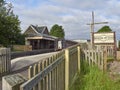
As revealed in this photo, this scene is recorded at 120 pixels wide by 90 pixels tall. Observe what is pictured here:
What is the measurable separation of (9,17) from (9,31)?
1992 millimetres

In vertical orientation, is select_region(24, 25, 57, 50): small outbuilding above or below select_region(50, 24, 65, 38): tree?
below

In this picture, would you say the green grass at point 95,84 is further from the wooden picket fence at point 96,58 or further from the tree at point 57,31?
the tree at point 57,31

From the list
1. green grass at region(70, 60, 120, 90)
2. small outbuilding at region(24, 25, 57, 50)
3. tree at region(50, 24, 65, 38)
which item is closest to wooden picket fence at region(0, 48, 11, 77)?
green grass at region(70, 60, 120, 90)

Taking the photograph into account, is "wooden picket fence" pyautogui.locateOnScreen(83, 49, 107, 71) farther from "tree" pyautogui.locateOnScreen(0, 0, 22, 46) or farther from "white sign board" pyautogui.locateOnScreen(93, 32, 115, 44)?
"tree" pyautogui.locateOnScreen(0, 0, 22, 46)

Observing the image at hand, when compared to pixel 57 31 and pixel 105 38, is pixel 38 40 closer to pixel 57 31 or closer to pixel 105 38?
pixel 105 38

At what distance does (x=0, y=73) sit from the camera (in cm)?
1209

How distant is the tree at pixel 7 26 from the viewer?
31.1 meters

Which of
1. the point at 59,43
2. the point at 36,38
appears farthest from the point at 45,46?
the point at 36,38

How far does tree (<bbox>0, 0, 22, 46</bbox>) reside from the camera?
1223 inches

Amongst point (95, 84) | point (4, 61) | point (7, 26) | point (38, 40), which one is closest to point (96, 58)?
point (4, 61)

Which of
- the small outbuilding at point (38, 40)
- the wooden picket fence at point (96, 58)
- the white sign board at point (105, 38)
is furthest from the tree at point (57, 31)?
the wooden picket fence at point (96, 58)

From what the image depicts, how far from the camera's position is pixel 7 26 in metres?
31.6

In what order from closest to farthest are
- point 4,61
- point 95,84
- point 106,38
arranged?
point 95,84 < point 4,61 < point 106,38

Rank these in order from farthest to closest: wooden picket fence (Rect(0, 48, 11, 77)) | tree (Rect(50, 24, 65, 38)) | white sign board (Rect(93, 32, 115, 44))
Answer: tree (Rect(50, 24, 65, 38)) → white sign board (Rect(93, 32, 115, 44)) → wooden picket fence (Rect(0, 48, 11, 77))
